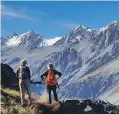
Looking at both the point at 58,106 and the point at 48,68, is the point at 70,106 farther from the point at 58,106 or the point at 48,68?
the point at 48,68

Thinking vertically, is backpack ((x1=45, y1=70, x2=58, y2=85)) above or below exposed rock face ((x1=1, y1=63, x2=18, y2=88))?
below

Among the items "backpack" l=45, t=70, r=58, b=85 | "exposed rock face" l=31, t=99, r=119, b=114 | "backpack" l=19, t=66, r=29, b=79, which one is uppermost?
"backpack" l=19, t=66, r=29, b=79

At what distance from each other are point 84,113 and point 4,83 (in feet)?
17.7

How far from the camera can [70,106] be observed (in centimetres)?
2106

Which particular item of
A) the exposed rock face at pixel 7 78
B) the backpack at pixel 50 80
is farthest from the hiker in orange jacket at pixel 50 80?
the exposed rock face at pixel 7 78

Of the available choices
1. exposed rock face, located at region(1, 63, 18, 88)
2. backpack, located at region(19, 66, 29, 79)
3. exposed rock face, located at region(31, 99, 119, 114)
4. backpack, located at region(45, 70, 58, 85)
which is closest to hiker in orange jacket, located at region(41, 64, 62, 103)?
backpack, located at region(45, 70, 58, 85)

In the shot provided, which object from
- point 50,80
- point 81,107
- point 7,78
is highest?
point 7,78

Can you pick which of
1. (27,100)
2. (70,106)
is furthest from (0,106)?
(70,106)

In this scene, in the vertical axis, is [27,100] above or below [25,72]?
below

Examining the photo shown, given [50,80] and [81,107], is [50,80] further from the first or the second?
[81,107]

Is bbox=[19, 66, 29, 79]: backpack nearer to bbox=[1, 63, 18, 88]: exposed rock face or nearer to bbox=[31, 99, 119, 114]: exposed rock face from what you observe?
bbox=[31, 99, 119, 114]: exposed rock face

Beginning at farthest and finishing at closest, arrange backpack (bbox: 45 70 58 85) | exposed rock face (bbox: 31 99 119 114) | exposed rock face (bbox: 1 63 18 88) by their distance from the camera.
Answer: exposed rock face (bbox: 1 63 18 88), backpack (bbox: 45 70 58 85), exposed rock face (bbox: 31 99 119 114)

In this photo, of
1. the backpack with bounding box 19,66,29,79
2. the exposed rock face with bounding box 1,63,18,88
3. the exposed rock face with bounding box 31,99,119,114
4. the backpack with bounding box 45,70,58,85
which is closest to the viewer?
the exposed rock face with bounding box 31,99,119,114

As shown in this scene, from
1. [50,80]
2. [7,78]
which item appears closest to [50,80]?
[50,80]
